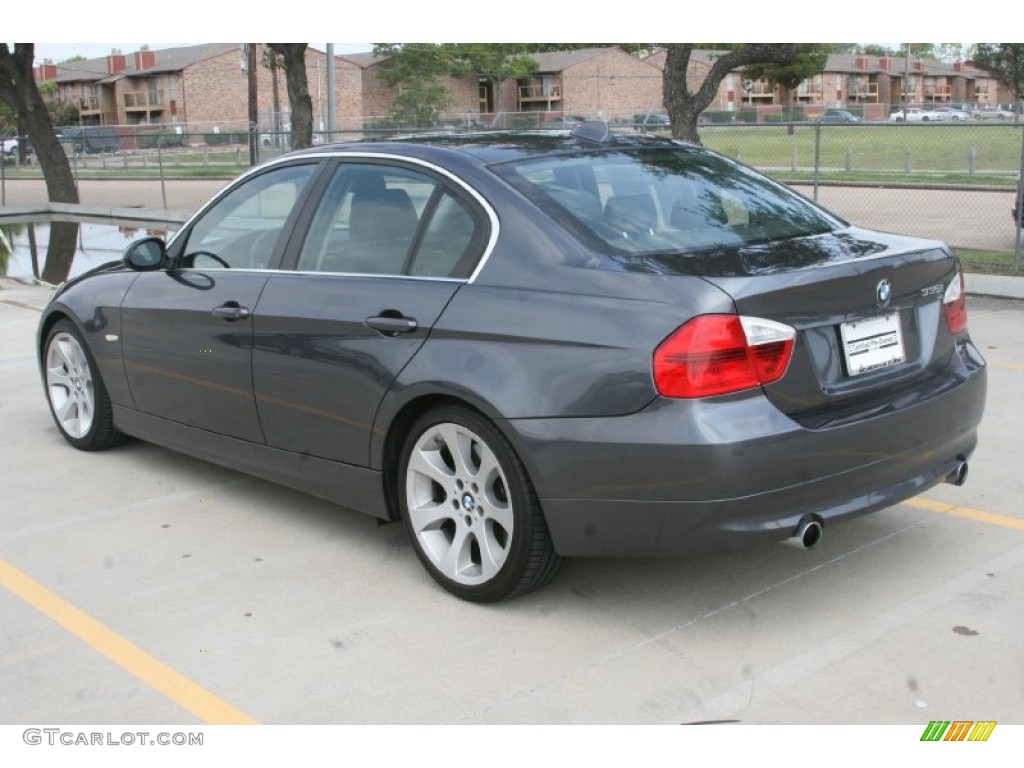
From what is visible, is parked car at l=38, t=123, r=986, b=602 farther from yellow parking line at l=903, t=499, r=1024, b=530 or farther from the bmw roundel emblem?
yellow parking line at l=903, t=499, r=1024, b=530

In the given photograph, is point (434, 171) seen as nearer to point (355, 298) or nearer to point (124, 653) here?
point (355, 298)

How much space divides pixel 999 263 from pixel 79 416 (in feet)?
31.1

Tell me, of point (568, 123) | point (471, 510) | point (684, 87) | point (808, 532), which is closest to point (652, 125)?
point (684, 87)

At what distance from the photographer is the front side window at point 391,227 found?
14.5ft

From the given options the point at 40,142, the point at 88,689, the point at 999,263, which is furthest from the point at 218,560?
the point at 40,142

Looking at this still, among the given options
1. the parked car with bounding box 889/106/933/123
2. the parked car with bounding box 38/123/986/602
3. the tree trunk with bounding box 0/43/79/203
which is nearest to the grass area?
the parked car with bounding box 38/123/986/602

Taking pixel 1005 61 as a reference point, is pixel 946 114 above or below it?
below

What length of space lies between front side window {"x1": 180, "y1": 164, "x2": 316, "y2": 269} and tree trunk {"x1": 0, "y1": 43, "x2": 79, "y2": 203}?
20.3 m

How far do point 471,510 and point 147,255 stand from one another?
2317 millimetres

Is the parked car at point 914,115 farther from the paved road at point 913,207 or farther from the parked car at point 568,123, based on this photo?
the paved road at point 913,207

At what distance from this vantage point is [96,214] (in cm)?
2342

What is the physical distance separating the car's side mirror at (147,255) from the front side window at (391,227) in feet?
3.43

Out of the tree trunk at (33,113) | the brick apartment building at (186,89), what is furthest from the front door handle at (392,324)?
the brick apartment building at (186,89)
